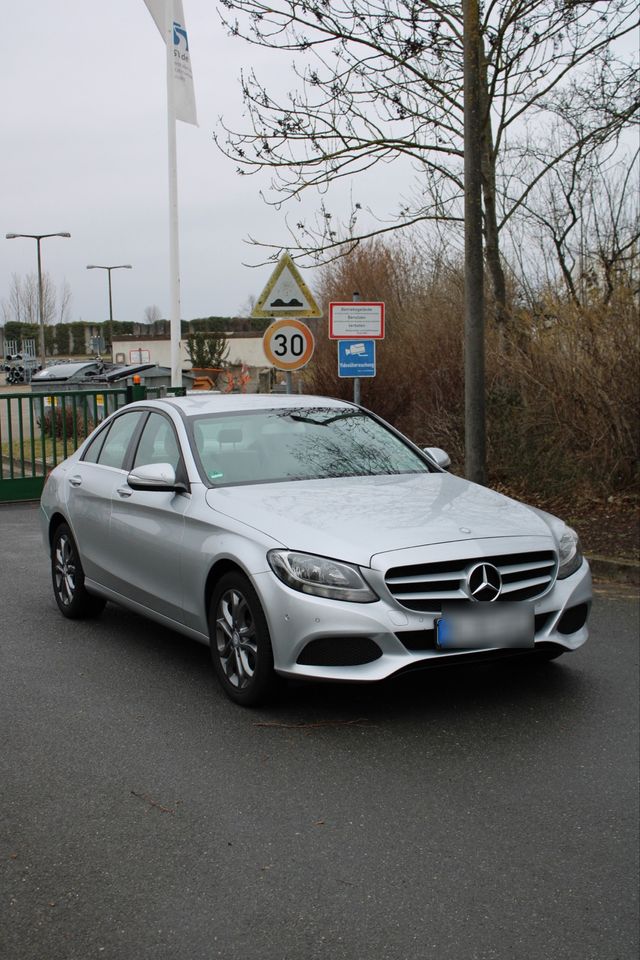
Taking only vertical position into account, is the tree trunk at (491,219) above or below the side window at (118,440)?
above

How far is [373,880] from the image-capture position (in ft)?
11.9

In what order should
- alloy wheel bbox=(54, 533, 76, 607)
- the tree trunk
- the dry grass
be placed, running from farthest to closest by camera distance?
the tree trunk, the dry grass, alloy wheel bbox=(54, 533, 76, 607)

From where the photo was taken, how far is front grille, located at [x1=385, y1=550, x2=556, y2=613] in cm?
494

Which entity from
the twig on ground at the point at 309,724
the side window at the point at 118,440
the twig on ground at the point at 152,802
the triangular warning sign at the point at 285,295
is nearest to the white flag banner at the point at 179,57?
the triangular warning sign at the point at 285,295

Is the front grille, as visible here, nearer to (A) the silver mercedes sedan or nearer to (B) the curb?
(A) the silver mercedes sedan

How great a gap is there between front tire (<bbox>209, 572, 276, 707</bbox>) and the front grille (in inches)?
26.2

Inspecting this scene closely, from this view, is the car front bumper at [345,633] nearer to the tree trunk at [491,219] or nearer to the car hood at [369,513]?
the car hood at [369,513]

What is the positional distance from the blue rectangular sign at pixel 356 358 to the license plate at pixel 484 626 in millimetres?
8198

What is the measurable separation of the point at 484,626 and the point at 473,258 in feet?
21.5

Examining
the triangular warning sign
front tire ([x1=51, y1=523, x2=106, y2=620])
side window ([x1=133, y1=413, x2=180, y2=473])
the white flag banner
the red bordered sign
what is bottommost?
front tire ([x1=51, y1=523, x2=106, y2=620])

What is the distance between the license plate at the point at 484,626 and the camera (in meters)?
4.96

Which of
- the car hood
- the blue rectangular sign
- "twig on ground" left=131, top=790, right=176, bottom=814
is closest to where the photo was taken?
"twig on ground" left=131, top=790, right=176, bottom=814

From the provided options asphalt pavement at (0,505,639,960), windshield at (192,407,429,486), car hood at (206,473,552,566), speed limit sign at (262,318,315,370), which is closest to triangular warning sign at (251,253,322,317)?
speed limit sign at (262,318,315,370)

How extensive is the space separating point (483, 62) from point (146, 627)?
7818 mm
